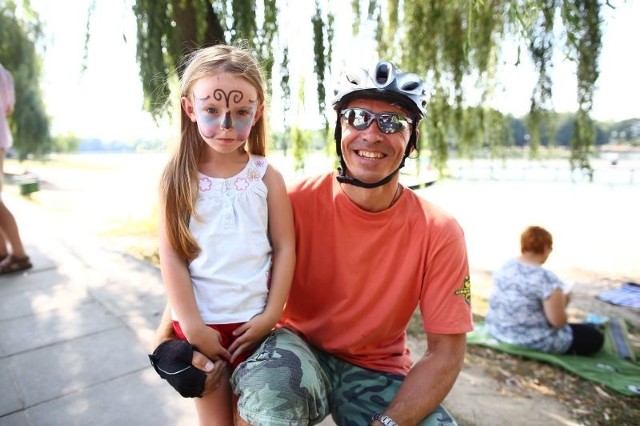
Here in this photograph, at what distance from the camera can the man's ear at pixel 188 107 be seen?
1751 millimetres

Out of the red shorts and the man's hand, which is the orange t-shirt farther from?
the man's hand

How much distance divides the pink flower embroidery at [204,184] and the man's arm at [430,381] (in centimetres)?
101

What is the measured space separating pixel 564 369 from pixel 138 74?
4.30 meters

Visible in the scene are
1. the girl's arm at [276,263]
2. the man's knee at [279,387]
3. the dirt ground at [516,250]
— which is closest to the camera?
the man's knee at [279,387]

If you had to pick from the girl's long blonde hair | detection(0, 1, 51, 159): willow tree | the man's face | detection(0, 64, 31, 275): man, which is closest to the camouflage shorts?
the girl's long blonde hair

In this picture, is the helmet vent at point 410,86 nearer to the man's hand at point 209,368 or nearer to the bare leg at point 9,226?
the man's hand at point 209,368

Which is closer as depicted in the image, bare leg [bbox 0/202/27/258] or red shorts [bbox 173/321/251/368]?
red shorts [bbox 173/321/251/368]

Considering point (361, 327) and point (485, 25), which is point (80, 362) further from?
point (485, 25)

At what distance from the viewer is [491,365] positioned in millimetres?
3902

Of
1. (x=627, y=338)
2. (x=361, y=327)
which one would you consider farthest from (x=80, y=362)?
(x=627, y=338)

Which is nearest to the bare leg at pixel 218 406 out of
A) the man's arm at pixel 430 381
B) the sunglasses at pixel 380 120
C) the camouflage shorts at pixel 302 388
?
the camouflage shorts at pixel 302 388

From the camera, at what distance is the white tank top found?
1.62m

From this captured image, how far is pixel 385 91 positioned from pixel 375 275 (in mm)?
728

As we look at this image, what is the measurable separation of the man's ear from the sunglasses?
62 centimetres
